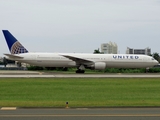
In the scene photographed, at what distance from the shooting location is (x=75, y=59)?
151 ft

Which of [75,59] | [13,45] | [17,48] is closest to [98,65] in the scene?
[75,59]

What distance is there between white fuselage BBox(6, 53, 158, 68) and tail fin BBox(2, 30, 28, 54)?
217 cm

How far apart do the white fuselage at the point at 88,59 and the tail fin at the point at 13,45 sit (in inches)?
85.6

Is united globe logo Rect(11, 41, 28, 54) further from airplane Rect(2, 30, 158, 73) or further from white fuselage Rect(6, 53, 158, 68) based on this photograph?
white fuselage Rect(6, 53, 158, 68)

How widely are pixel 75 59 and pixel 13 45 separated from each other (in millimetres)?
9922

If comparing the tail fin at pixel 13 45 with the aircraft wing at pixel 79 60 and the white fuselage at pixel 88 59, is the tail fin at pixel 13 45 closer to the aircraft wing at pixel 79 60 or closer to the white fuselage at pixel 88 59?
the white fuselage at pixel 88 59

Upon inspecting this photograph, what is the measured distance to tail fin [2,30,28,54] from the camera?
1921 inches

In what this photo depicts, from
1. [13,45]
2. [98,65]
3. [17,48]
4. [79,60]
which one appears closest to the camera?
[98,65]

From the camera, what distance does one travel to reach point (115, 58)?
47.6 m

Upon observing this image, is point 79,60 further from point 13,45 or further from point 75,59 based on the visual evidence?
point 13,45

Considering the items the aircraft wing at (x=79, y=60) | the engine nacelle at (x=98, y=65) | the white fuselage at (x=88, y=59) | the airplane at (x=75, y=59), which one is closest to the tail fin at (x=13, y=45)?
the airplane at (x=75, y=59)
